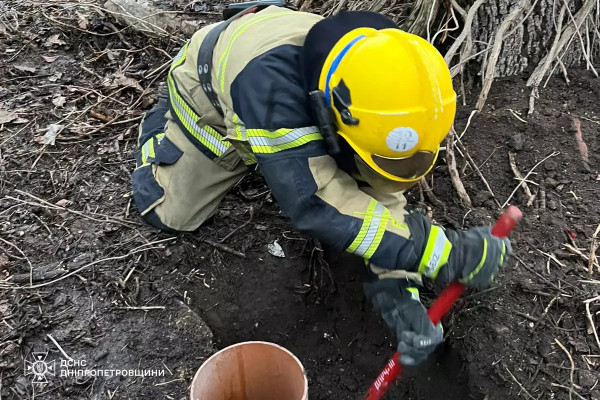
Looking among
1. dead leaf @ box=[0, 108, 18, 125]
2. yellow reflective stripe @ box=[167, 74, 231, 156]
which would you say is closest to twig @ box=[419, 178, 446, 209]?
yellow reflective stripe @ box=[167, 74, 231, 156]

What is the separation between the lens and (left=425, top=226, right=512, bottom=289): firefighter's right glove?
2.02 metres

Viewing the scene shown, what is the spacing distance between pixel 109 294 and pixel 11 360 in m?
0.50

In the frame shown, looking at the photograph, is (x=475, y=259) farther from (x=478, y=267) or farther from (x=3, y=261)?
(x=3, y=261)

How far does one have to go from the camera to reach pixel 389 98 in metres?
1.84

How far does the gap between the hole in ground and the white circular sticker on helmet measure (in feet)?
3.69

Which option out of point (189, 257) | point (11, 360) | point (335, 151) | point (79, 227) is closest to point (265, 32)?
point (335, 151)

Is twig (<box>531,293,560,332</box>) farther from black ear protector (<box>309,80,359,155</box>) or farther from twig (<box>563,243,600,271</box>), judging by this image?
black ear protector (<box>309,80,359,155</box>)

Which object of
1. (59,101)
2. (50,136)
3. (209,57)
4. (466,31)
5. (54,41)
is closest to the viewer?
(209,57)

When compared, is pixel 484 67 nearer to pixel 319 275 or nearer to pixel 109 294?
pixel 319 275

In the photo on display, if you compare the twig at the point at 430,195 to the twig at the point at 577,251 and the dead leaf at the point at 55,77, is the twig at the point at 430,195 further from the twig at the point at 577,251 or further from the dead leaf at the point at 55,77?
the dead leaf at the point at 55,77

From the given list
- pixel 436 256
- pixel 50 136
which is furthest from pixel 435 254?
pixel 50 136

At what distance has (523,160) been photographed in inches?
120

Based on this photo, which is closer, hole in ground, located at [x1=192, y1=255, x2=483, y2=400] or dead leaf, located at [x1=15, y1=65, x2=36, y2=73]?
hole in ground, located at [x1=192, y1=255, x2=483, y2=400]

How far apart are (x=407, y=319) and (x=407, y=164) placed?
1.89 ft
